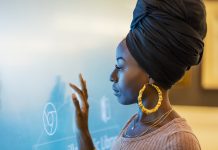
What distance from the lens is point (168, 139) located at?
929 millimetres

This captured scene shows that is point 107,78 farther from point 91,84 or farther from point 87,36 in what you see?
point 87,36

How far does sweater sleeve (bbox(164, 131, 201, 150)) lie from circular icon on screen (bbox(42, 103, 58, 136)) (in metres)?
0.40

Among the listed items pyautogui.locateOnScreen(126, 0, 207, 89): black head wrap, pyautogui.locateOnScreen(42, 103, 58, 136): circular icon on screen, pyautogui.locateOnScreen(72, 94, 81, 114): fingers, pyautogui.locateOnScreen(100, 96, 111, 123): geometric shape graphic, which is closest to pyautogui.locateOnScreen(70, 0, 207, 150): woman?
pyautogui.locateOnScreen(126, 0, 207, 89): black head wrap

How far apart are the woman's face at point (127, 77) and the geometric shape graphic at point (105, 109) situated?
390 mm

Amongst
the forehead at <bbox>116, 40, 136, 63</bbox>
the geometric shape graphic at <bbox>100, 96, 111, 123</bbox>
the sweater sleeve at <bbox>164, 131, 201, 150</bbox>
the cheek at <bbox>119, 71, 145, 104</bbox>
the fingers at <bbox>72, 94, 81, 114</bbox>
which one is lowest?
the sweater sleeve at <bbox>164, 131, 201, 150</bbox>

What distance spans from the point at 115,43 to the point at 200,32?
0.56 meters

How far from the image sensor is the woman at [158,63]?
928 mm

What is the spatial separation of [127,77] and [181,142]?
23 cm

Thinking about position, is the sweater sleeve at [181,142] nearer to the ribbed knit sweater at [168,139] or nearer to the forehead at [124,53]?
the ribbed knit sweater at [168,139]

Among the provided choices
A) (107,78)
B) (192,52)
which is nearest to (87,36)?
(107,78)

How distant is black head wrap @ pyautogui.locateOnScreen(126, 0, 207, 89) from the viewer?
927 mm

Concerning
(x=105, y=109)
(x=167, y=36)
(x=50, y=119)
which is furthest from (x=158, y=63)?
(x=105, y=109)

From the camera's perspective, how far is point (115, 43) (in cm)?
149

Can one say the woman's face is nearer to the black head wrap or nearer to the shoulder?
the black head wrap
